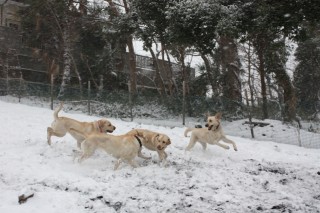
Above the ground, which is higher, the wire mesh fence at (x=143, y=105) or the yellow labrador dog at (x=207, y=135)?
the wire mesh fence at (x=143, y=105)

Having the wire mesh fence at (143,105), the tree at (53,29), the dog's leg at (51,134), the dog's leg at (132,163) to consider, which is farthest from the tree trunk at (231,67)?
the dog's leg at (132,163)

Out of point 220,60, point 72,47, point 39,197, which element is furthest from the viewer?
point 72,47

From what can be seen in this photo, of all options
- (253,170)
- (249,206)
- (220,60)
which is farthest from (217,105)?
(249,206)

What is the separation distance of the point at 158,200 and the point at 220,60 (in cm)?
1864

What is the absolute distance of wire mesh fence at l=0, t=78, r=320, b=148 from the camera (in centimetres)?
1794

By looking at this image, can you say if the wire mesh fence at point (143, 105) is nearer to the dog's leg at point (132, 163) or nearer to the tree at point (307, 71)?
the dog's leg at point (132, 163)

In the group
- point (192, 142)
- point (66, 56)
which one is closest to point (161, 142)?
point (192, 142)

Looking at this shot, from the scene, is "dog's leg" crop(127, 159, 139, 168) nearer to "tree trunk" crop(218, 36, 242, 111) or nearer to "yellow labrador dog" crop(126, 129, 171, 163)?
"yellow labrador dog" crop(126, 129, 171, 163)

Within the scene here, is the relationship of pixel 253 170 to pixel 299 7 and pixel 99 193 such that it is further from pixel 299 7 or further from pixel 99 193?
pixel 299 7

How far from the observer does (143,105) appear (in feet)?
65.0

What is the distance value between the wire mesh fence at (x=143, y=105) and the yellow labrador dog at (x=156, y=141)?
8324 millimetres

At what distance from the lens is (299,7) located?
11.8 m

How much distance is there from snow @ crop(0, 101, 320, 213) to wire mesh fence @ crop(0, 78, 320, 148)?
22.4 ft

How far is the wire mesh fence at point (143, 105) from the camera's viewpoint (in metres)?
17.9
